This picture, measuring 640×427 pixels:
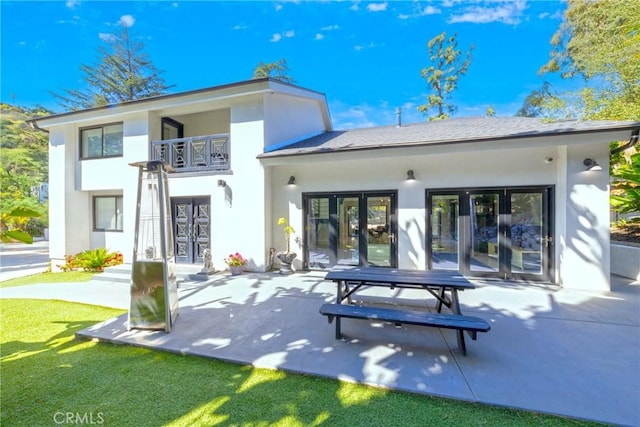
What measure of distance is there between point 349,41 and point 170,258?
45.9ft

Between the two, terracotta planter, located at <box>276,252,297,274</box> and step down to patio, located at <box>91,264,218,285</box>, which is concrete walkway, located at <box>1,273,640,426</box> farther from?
terracotta planter, located at <box>276,252,297,274</box>

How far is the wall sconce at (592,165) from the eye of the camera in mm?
5906

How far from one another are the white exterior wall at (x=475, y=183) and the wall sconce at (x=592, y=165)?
0.10 metres

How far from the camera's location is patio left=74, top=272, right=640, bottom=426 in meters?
2.68

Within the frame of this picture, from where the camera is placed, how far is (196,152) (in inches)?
362

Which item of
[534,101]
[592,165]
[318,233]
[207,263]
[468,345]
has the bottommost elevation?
[468,345]

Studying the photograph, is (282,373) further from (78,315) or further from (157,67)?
(157,67)

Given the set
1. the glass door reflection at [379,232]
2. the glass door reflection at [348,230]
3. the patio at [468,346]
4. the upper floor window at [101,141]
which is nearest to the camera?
the patio at [468,346]

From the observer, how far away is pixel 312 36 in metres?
13.6

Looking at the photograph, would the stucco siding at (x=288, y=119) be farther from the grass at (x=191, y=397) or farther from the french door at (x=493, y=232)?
the grass at (x=191, y=397)

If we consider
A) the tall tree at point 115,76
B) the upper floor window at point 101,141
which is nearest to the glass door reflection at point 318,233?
the upper floor window at point 101,141

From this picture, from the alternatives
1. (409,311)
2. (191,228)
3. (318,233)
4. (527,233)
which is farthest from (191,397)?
→ (527,233)

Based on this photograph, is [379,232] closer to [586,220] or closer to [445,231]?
[445,231]

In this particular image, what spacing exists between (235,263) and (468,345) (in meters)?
6.23
